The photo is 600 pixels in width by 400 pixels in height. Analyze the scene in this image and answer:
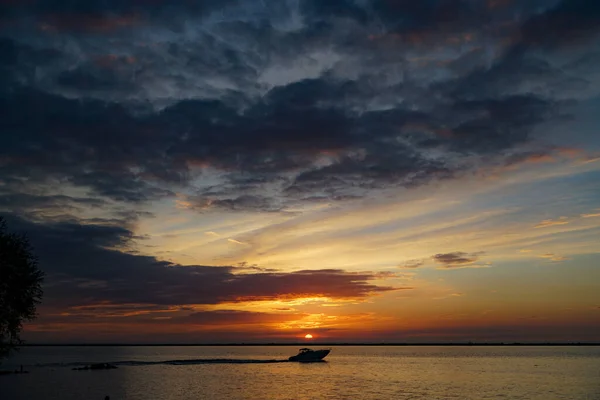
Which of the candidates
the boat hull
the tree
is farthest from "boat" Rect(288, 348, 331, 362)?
the tree

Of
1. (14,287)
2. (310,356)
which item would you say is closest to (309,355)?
(310,356)

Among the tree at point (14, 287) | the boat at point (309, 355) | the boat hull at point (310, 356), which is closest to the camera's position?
the tree at point (14, 287)

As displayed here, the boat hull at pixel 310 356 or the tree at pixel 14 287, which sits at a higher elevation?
the tree at pixel 14 287

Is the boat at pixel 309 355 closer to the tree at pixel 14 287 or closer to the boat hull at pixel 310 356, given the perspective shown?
the boat hull at pixel 310 356

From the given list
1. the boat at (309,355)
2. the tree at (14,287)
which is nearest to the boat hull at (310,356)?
the boat at (309,355)

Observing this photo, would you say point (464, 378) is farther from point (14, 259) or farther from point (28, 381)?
Result: point (14, 259)

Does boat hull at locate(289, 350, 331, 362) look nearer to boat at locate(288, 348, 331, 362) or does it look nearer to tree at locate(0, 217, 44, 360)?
boat at locate(288, 348, 331, 362)

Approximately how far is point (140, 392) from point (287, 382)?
33.7 m

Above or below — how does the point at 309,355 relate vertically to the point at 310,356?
above

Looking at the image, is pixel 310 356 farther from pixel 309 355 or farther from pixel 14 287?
pixel 14 287

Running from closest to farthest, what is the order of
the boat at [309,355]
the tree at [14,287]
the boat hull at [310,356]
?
the tree at [14,287] → the boat at [309,355] → the boat hull at [310,356]

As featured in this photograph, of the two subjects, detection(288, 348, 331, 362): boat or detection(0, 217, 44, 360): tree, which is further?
detection(288, 348, 331, 362): boat

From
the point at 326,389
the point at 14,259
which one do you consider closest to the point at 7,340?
the point at 14,259

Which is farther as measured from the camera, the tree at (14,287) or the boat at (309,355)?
the boat at (309,355)
